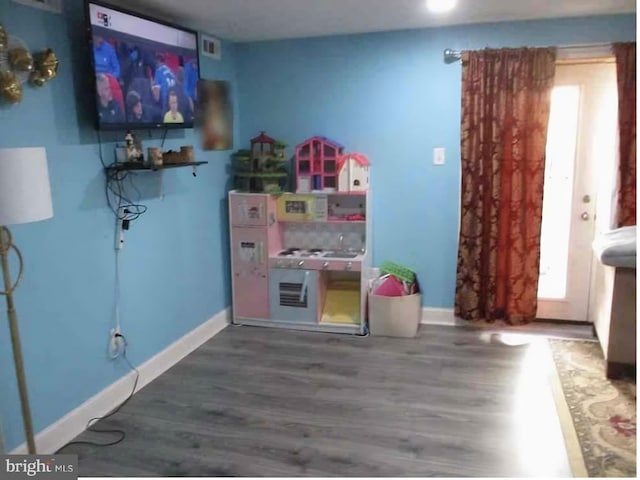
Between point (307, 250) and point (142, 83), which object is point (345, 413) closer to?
point (307, 250)

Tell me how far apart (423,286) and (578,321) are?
1.20 m

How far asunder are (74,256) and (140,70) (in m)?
1.05

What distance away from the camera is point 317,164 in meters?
3.94

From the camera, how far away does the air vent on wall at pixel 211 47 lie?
3680 millimetres

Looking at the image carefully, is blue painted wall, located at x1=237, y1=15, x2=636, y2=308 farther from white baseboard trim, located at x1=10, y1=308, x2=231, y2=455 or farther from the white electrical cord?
the white electrical cord

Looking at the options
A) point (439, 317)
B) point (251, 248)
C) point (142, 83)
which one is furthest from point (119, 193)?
point (439, 317)

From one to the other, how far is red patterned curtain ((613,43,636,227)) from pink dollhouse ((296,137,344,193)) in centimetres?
189

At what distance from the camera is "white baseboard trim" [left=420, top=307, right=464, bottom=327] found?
4.00 m

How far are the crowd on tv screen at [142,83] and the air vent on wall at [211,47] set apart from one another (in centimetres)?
43

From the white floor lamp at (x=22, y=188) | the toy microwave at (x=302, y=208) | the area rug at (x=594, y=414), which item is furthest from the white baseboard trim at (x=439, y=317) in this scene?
the white floor lamp at (x=22, y=188)

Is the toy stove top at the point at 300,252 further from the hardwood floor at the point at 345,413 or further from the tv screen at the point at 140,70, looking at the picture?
the tv screen at the point at 140,70

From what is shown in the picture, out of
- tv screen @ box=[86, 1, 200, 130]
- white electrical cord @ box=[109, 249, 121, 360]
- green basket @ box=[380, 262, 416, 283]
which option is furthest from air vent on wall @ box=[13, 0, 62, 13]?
green basket @ box=[380, 262, 416, 283]

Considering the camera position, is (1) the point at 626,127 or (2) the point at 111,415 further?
(1) the point at 626,127

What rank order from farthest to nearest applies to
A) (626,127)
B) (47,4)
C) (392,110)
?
1. (392,110)
2. (626,127)
3. (47,4)
